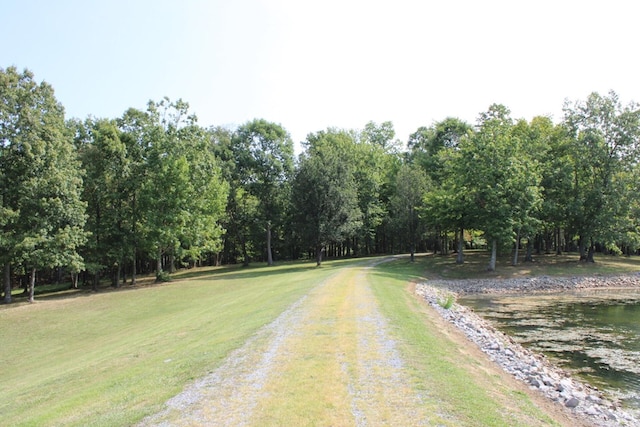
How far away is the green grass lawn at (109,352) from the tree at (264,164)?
89.0ft

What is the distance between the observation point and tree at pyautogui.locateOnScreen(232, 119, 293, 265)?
57.3 metres

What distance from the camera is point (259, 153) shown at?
189 ft

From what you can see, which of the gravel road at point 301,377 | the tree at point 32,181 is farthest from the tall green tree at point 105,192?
the gravel road at point 301,377

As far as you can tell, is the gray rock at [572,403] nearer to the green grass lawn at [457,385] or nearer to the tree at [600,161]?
the green grass lawn at [457,385]

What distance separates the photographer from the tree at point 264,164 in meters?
→ 57.3

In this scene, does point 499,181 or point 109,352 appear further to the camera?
point 499,181

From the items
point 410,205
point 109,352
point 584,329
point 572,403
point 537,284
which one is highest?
point 410,205

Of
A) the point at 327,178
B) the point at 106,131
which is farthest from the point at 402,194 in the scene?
the point at 106,131

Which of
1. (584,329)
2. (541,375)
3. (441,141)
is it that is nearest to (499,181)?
(584,329)

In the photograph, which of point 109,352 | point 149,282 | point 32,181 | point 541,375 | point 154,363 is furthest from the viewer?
point 149,282

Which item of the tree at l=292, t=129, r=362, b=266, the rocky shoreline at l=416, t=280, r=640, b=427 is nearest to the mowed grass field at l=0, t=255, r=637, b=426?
the rocky shoreline at l=416, t=280, r=640, b=427

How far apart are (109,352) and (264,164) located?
4346cm

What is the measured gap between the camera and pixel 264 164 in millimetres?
57500

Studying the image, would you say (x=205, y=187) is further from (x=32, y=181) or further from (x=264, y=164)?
(x=32, y=181)
